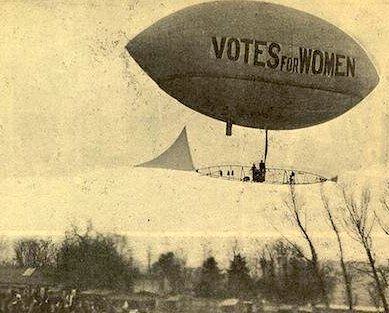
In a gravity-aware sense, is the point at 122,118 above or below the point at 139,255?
above

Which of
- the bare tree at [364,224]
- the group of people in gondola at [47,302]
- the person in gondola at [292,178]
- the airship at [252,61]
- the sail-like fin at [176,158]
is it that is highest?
the airship at [252,61]

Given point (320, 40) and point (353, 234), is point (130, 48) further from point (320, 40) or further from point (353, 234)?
point (353, 234)

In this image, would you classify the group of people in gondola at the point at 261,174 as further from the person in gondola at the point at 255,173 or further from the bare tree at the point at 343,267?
the bare tree at the point at 343,267

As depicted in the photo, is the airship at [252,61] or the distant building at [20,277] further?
the distant building at [20,277]

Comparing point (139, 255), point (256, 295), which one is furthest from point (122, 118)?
point (256, 295)

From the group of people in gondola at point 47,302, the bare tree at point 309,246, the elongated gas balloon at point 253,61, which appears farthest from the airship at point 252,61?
the group of people in gondola at point 47,302

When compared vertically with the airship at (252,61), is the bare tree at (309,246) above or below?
below

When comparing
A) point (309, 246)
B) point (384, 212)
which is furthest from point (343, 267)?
point (384, 212)
